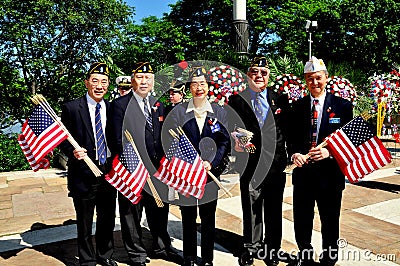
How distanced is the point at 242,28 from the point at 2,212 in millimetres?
7648

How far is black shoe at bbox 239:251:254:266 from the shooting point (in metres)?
3.79

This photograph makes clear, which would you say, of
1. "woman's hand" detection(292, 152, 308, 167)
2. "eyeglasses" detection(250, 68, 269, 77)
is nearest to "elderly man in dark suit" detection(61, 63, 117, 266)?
"eyeglasses" detection(250, 68, 269, 77)

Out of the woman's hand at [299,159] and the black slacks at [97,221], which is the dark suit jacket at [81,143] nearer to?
the black slacks at [97,221]

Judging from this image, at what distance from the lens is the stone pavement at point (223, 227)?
4023 mm

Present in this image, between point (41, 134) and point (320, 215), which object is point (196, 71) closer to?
point (41, 134)

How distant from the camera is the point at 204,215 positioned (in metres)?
3.57

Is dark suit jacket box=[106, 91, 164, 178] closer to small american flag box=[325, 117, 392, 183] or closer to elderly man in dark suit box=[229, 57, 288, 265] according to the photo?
elderly man in dark suit box=[229, 57, 288, 265]

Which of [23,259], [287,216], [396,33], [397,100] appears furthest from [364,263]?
[396,33]

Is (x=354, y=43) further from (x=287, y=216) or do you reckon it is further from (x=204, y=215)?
(x=204, y=215)

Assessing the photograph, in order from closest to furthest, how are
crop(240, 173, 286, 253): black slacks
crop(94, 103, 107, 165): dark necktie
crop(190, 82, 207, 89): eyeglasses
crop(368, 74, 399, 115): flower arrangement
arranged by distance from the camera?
crop(190, 82, 207, 89): eyeglasses → crop(94, 103, 107, 165): dark necktie → crop(240, 173, 286, 253): black slacks → crop(368, 74, 399, 115): flower arrangement

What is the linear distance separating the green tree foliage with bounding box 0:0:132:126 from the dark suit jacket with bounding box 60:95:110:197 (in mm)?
10022

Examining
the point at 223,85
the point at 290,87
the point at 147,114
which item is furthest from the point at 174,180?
the point at 290,87

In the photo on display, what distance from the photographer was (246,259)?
3814 mm

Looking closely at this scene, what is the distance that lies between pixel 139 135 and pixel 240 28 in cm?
769
